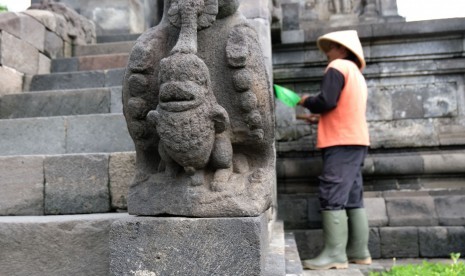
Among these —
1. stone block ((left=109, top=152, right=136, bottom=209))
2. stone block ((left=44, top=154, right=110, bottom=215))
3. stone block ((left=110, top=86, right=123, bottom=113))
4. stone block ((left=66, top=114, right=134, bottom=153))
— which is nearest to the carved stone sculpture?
stone block ((left=109, top=152, right=136, bottom=209))

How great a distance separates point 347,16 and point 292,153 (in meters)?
2.81

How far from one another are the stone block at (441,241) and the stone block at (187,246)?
293 cm

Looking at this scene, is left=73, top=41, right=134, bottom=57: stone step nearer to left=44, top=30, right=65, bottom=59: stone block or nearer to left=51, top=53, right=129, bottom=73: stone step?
left=44, top=30, right=65, bottom=59: stone block

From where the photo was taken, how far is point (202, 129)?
181 cm

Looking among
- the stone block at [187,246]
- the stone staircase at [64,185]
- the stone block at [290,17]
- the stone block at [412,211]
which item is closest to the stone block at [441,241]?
the stone block at [412,211]

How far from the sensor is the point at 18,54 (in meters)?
4.39

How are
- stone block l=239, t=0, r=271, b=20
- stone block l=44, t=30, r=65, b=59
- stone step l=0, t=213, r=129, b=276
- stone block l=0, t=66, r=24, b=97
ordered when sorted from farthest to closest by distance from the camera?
stone block l=44, t=30, r=65, b=59 < stone block l=0, t=66, r=24, b=97 < stone block l=239, t=0, r=271, b=20 < stone step l=0, t=213, r=129, b=276

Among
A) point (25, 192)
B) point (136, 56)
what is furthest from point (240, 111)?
point (25, 192)

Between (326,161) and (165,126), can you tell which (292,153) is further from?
(165,126)

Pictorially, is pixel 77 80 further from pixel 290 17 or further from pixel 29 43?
pixel 290 17

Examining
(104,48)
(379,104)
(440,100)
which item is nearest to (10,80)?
(104,48)

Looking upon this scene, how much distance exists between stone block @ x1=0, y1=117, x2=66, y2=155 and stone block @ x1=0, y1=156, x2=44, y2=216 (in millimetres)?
504

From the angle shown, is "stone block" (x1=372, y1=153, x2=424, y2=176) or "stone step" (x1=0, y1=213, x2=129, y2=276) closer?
"stone step" (x1=0, y1=213, x2=129, y2=276)

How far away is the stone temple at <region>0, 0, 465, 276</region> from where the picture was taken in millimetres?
1836
